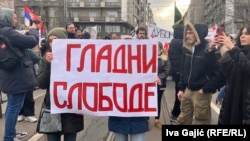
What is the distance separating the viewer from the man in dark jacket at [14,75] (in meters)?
4.93

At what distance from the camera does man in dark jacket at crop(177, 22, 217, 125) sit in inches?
196

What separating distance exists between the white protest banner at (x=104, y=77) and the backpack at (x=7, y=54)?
4.65ft

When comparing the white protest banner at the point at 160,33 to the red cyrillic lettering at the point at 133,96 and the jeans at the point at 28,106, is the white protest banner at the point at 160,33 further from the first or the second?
the red cyrillic lettering at the point at 133,96

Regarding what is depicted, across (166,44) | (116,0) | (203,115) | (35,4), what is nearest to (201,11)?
(116,0)

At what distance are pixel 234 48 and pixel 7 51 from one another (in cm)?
302

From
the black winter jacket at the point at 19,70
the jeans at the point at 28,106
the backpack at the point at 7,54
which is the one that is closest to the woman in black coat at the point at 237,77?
the black winter jacket at the point at 19,70

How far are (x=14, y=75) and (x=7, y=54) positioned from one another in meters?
0.33

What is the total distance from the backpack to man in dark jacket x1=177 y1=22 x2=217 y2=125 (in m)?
2.40

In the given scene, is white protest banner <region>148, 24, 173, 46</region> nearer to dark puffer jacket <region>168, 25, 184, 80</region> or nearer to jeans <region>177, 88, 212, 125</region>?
dark puffer jacket <region>168, 25, 184, 80</region>

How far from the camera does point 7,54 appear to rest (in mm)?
4992

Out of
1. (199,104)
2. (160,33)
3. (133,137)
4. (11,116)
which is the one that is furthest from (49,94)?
(160,33)

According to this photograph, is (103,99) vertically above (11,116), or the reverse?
(103,99)

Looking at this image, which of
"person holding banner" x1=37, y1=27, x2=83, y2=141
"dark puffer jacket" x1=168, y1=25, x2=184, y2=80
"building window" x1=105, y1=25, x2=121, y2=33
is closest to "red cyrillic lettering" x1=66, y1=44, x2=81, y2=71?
"person holding banner" x1=37, y1=27, x2=83, y2=141

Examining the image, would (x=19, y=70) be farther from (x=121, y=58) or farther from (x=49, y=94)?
(x=121, y=58)
